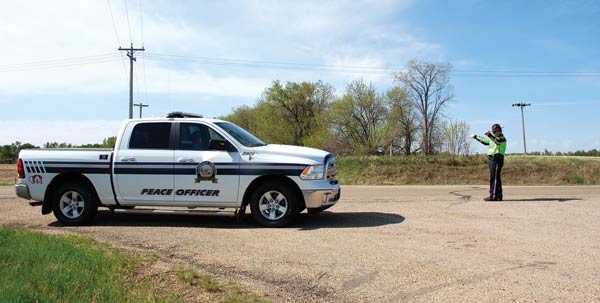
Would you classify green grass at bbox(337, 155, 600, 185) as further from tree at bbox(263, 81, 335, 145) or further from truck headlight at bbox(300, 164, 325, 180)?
tree at bbox(263, 81, 335, 145)

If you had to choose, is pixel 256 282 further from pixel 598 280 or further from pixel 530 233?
pixel 530 233

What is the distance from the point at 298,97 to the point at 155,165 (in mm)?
56913

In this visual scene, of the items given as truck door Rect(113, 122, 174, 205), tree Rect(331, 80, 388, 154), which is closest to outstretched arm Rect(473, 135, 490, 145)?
truck door Rect(113, 122, 174, 205)

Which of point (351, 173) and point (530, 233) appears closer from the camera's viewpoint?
point (530, 233)

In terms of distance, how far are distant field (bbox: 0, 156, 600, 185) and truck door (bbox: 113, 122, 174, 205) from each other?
18.6 meters

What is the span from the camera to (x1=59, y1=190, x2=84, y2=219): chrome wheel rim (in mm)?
8312

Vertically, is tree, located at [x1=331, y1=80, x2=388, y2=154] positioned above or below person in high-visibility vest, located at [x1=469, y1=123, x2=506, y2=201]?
above

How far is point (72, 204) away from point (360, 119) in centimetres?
4549

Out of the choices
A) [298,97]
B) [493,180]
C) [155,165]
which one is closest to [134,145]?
[155,165]

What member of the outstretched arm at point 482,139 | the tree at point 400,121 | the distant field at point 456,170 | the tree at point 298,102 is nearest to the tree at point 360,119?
the tree at point 400,121

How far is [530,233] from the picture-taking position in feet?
23.1

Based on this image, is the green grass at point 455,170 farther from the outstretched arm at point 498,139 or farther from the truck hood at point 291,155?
the truck hood at point 291,155

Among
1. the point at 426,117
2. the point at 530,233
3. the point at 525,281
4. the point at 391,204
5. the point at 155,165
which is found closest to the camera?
the point at 525,281

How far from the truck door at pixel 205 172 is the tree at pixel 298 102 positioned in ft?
185
